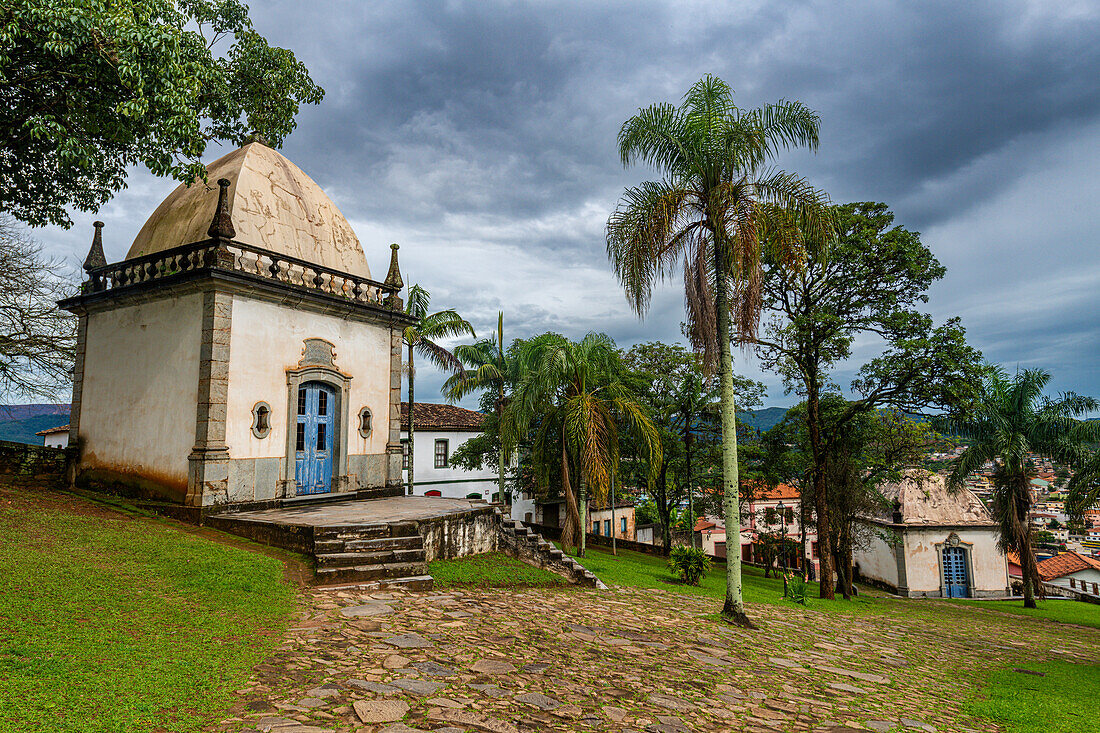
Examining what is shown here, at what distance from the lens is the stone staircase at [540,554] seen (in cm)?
1158

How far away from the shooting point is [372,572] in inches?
344

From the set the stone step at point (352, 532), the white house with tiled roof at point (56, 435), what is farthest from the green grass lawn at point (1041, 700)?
the white house with tiled roof at point (56, 435)

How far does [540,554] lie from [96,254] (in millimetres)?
13311

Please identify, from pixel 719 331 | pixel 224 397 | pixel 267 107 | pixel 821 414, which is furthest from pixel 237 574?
pixel 821 414

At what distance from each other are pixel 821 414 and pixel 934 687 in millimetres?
13678

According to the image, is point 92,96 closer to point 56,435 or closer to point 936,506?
point 56,435

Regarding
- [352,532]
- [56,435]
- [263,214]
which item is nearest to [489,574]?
[352,532]

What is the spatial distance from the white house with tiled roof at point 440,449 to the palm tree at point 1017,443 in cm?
2399

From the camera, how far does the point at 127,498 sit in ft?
41.5

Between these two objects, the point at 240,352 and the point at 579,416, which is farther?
the point at 579,416

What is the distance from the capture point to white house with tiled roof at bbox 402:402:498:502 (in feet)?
115

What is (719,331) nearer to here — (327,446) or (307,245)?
(327,446)

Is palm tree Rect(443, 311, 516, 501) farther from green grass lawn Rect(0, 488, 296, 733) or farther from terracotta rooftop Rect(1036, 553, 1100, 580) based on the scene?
terracotta rooftop Rect(1036, 553, 1100, 580)

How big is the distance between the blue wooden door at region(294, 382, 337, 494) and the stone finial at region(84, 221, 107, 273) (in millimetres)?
6318
